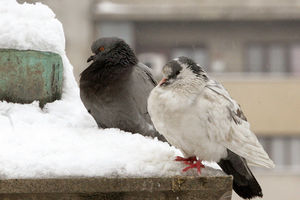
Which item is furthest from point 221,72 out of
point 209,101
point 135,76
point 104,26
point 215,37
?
point 209,101

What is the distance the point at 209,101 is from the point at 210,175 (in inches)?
17.6

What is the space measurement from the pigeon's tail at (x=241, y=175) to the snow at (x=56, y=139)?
0.20 m

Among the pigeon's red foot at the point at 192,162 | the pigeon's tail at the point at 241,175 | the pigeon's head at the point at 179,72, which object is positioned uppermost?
the pigeon's head at the point at 179,72

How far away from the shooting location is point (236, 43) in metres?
20.2

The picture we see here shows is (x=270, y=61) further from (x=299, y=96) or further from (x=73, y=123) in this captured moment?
→ (x=73, y=123)

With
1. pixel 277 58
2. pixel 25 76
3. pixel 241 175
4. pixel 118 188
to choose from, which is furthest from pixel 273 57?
pixel 118 188

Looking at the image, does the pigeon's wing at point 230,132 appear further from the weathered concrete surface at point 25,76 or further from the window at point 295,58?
the window at point 295,58

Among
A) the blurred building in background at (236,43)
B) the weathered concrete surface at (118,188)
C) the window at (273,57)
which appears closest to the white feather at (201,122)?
the weathered concrete surface at (118,188)

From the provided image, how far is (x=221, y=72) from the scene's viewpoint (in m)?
20.2

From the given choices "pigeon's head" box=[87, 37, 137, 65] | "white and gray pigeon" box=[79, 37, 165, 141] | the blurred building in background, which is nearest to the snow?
"white and gray pigeon" box=[79, 37, 165, 141]

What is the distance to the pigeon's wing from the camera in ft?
11.1

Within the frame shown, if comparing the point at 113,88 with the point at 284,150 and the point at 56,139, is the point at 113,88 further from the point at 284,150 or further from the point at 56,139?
the point at 284,150

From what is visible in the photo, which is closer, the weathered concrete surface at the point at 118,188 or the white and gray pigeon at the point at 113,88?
the weathered concrete surface at the point at 118,188

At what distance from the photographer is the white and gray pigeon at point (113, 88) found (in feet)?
16.1
